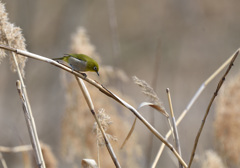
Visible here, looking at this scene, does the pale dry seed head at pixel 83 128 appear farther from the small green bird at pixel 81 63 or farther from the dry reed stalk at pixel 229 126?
the small green bird at pixel 81 63

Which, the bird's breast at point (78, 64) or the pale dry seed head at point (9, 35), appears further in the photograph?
the bird's breast at point (78, 64)

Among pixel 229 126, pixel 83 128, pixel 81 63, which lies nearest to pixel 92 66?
pixel 81 63

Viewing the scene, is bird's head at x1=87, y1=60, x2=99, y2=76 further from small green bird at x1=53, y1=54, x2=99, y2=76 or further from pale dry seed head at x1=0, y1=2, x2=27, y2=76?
pale dry seed head at x1=0, y1=2, x2=27, y2=76

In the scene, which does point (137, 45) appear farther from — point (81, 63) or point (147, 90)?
point (147, 90)

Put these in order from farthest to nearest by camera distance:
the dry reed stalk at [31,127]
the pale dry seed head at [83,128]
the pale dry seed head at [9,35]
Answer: the pale dry seed head at [83,128] < the pale dry seed head at [9,35] < the dry reed stalk at [31,127]

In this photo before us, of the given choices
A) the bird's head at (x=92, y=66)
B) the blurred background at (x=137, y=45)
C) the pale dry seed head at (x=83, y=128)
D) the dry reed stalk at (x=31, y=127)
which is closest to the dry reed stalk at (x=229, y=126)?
the pale dry seed head at (x=83, y=128)

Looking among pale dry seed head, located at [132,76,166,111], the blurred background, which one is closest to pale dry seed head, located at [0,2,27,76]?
pale dry seed head, located at [132,76,166,111]

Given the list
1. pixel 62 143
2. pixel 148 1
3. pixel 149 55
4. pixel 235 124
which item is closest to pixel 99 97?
pixel 62 143

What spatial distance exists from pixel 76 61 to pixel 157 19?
11078mm

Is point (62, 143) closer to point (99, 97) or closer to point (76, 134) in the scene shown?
point (76, 134)

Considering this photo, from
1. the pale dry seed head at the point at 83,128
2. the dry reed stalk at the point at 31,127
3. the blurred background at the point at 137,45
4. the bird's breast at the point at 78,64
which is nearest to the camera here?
the dry reed stalk at the point at 31,127

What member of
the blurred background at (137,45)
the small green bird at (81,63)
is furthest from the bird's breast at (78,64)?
the blurred background at (137,45)

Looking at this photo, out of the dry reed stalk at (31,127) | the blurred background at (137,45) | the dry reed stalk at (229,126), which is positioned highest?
the blurred background at (137,45)

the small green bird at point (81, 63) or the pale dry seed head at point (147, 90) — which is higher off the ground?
the small green bird at point (81, 63)
